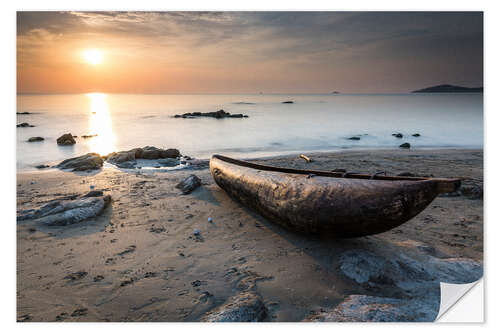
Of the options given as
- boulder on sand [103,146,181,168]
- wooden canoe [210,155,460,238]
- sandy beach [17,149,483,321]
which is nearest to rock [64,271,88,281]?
sandy beach [17,149,483,321]

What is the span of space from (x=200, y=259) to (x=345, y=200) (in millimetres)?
1755

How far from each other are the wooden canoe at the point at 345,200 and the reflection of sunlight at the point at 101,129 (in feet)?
17.6

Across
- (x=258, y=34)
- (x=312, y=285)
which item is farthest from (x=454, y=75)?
(x=312, y=285)

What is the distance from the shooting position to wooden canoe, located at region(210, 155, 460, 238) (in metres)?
2.55

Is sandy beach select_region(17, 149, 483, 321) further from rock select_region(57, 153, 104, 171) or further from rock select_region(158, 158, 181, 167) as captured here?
rock select_region(158, 158, 181, 167)

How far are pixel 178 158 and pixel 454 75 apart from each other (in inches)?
288

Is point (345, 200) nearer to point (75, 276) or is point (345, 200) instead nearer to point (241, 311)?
point (241, 311)

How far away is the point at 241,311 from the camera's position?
2.37 meters

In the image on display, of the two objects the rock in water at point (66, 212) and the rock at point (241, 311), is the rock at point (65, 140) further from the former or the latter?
the rock at point (241, 311)

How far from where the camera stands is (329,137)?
527 inches

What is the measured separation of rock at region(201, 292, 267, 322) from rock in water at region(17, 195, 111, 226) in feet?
8.99

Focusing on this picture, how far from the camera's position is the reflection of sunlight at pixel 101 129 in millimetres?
9605

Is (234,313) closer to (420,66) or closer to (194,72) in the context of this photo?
(194,72)
